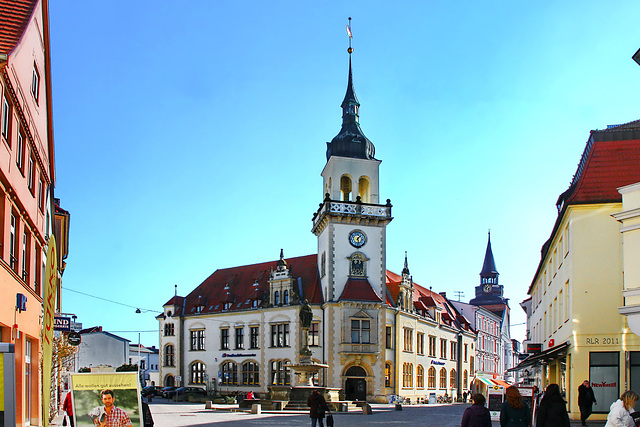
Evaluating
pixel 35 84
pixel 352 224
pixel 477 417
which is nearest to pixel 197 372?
pixel 352 224

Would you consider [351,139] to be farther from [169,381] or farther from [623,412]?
[623,412]

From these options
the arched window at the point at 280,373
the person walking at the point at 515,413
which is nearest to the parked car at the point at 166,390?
the arched window at the point at 280,373

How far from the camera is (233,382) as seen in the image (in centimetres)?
6412

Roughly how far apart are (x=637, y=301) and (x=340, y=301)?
122 feet

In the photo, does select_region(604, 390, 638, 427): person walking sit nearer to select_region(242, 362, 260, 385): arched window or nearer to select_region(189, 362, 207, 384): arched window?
select_region(242, 362, 260, 385): arched window

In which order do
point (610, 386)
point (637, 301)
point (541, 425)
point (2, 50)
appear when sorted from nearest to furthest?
point (541, 425) → point (2, 50) → point (637, 301) → point (610, 386)

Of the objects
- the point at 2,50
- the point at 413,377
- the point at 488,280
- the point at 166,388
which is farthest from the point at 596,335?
the point at 488,280

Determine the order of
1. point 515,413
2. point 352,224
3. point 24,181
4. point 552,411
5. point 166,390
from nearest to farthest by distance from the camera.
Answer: point 552,411 → point 515,413 → point 24,181 → point 352,224 → point 166,390

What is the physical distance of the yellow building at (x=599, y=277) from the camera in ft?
86.8

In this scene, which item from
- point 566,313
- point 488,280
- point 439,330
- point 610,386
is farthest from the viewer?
point 488,280

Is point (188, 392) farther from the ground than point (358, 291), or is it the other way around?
point (358, 291)

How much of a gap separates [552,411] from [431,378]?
56.7 metres

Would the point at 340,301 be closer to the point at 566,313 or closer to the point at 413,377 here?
the point at 413,377

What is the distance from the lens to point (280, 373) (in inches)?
2376
